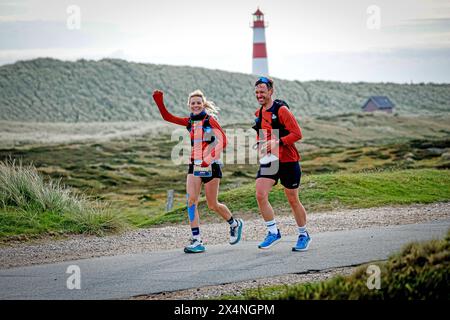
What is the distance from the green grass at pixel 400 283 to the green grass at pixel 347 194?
27.2 feet

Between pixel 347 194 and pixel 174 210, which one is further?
pixel 174 210

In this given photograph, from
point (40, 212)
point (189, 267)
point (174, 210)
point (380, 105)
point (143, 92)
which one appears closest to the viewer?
point (189, 267)

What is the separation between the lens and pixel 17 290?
834 centimetres

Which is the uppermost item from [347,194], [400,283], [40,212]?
[400,283]

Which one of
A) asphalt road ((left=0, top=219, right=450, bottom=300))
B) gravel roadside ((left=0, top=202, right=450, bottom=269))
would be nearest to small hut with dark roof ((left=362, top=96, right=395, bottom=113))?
gravel roadside ((left=0, top=202, right=450, bottom=269))

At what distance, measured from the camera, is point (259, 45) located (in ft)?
265

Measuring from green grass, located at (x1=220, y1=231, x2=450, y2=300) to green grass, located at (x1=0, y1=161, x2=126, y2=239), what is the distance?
21.3 feet

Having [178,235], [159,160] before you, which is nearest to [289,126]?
[178,235]

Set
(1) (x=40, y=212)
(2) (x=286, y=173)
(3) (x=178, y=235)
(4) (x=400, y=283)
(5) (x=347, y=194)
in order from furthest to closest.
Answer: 1. (5) (x=347, y=194)
2. (1) (x=40, y=212)
3. (3) (x=178, y=235)
4. (2) (x=286, y=173)
5. (4) (x=400, y=283)

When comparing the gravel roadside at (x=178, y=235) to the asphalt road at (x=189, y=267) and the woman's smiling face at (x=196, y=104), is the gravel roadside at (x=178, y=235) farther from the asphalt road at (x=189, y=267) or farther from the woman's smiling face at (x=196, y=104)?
the woman's smiling face at (x=196, y=104)

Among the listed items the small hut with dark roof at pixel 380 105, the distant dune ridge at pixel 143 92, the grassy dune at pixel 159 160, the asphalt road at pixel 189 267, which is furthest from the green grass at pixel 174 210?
the small hut with dark roof at pixel 380 105

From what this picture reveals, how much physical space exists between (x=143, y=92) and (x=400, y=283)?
4443 inches

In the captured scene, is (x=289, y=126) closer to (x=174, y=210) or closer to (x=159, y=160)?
(x=174, y=210)

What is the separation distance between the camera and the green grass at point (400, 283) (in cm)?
672
